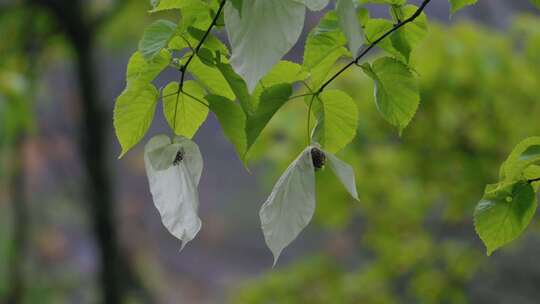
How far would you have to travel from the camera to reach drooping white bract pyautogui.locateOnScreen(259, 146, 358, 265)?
0.44m

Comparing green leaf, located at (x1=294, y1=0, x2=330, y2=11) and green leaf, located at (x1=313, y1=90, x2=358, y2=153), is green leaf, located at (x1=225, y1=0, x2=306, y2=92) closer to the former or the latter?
green leaf, located at (x1=294, y1=0, x2=330, y2=11)

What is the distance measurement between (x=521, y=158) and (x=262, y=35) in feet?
0.72

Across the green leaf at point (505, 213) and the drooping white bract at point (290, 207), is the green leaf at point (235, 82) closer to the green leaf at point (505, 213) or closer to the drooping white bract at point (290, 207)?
the drooping white bract at point (290, 207)

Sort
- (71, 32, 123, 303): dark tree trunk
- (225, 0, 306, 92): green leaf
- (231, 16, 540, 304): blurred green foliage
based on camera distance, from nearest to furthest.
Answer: (225, 0, 306, 92): green leaf, (231, 16, 540, 304): blurred green foliage, (71, 32, 123, 303): dark tree trunk

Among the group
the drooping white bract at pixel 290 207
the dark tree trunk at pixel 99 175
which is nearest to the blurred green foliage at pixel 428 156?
the dark tree trunk at pixel 99 175

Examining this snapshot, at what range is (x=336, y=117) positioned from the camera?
1.75 feet

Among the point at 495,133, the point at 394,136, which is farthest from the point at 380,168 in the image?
the point at 495,133

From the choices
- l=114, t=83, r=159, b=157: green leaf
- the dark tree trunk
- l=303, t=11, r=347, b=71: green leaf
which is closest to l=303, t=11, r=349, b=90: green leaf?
l=303, t=11, r=347, b=71: green leaf

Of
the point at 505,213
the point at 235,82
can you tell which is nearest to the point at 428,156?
the point at 505,213

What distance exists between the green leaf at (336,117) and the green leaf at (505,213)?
105mm

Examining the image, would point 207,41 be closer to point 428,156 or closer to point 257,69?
point 257,69

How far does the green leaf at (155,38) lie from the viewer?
45cm

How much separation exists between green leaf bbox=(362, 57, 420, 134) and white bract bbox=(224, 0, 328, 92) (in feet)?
0.43

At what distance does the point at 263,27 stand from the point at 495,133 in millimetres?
1743
